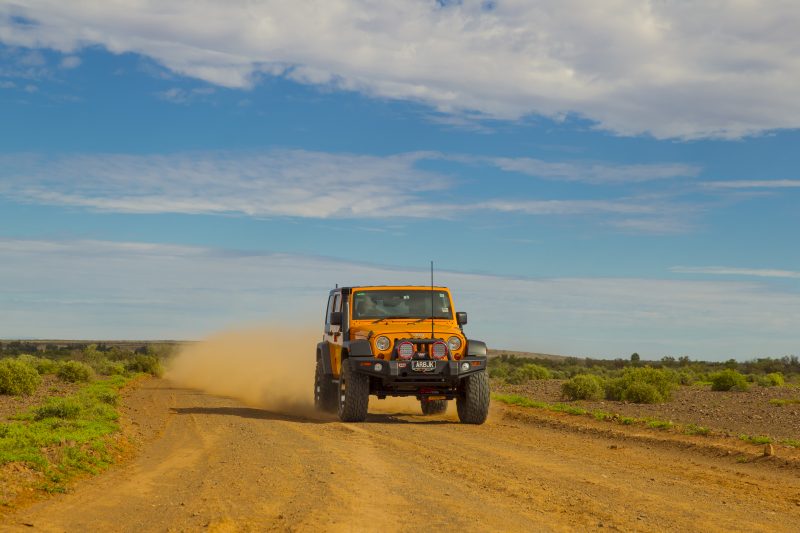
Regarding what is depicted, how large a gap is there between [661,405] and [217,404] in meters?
13.0

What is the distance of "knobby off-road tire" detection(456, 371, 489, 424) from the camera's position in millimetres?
18844

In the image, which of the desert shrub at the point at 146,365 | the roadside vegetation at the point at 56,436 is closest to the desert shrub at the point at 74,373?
the roadside vegetation at the point at 56,436

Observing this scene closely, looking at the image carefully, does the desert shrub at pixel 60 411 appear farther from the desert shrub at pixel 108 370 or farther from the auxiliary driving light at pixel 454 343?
the desert shrub at pixel 108 370

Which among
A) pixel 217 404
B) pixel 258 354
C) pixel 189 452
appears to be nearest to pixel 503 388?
pixel 258 354

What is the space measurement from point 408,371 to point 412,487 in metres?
7.99

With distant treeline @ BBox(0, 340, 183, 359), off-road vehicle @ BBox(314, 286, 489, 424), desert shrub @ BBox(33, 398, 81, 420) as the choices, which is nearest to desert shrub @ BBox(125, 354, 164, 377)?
distant treeline @ BBox(0, 340, 183, 359)

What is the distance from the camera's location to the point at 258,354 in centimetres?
3809

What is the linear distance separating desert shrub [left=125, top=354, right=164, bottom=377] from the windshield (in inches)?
1353

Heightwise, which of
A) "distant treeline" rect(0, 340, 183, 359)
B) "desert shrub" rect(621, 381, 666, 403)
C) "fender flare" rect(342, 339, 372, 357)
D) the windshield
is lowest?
"desert shrub" rect(621, 381, 666, 403)

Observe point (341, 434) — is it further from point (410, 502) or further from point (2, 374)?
point (2, 374)

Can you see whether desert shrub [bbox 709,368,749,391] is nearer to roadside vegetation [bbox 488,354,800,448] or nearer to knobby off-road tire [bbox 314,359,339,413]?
roadside vegetation [bbox 488,354,800,448]

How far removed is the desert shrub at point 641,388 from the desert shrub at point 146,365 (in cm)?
3045

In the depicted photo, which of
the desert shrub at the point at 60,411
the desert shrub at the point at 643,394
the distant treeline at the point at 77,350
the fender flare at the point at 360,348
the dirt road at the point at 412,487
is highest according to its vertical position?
the fender flare at the point at 360,348

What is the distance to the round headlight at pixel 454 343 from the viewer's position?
18750mm
